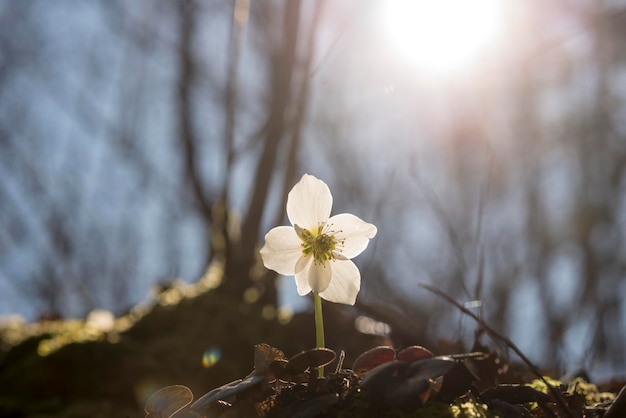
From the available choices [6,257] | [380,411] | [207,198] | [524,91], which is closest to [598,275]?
[524,91]

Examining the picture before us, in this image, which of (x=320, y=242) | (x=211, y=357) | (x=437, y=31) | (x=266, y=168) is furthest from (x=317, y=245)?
(x=437, y=31)

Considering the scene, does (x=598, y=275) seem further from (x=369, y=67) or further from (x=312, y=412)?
(x=312, y=412)

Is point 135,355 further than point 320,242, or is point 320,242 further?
point 135,355

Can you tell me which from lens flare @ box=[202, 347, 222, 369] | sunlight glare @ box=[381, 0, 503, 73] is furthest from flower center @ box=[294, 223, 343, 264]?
sunlight glare @ box=[381, 0, 503, 73]

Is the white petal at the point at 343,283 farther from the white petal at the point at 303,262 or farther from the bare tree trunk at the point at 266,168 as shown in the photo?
the bare tree trunk at the point at 266,168

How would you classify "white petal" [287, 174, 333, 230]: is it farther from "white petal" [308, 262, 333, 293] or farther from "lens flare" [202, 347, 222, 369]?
"lens flare" [202, 347, 222, 369]

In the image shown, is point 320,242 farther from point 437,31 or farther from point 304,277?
point 437,31
